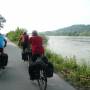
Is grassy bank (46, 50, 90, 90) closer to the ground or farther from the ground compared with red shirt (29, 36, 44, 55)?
closer to the ground

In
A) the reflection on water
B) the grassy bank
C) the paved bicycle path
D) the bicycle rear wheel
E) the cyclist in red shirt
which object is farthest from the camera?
the reflection on water

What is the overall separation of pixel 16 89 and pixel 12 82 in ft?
5.06

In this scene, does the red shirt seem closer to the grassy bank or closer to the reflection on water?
the grassy bank

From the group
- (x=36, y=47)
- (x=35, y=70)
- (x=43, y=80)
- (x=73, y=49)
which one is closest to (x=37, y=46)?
(x=36, y=47)

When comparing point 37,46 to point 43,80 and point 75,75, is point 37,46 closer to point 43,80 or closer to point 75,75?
point 43,80

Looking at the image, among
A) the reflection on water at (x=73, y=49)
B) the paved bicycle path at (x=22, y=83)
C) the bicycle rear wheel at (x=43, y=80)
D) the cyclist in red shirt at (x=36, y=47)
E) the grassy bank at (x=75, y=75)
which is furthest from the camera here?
the reflection on water at (x=73, y=49)

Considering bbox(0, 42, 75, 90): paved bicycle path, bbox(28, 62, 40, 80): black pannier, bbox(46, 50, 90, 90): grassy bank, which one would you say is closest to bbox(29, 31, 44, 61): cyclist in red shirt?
bbox(0, 42, 75, 90): paved bicycle path

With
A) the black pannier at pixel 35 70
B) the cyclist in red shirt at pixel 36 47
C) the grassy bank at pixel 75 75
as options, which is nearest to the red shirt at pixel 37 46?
the cyclist in red shirt at pixel 36 47

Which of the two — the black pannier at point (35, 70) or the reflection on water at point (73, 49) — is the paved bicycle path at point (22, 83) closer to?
the black pannier at point (35, 70)

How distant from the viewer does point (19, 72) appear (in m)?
15.1

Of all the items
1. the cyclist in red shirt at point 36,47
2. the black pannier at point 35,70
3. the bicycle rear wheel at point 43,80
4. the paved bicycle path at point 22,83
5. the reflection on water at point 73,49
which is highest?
the cyclist in red shirt at point 36,47

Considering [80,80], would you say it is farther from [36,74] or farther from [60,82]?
[36,74]

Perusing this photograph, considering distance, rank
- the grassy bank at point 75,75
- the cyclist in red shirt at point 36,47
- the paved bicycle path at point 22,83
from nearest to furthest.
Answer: the paved bicycle path at point 22,83 → the grassy bank at point 75,75 → the cyclist in red shirt at point 36,47

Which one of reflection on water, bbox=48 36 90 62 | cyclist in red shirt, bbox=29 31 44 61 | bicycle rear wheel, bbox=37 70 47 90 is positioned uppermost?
cyclist in red shirt, bbox=29 31 44 61
